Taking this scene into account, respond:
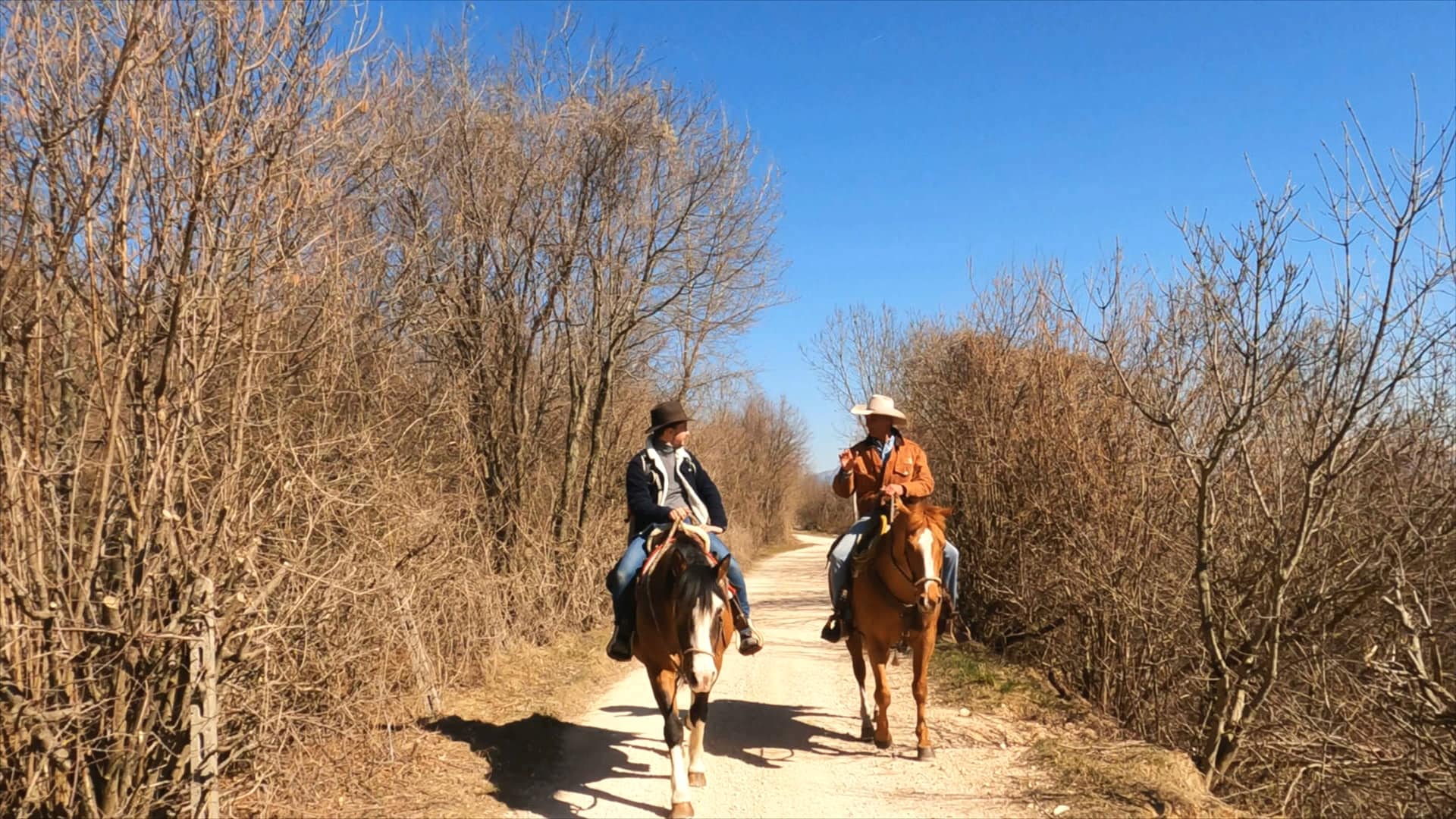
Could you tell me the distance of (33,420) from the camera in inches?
172

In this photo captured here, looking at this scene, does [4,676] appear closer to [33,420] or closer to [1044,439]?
[33,420]

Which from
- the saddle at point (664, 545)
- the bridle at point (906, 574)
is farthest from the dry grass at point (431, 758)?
the bridle at point (906, 574)

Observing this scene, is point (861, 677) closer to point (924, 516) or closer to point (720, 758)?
point (720, 758)

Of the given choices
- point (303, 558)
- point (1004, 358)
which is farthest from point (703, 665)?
point (1004, 358)

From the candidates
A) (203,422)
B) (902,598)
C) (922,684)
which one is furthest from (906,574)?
(203,422)

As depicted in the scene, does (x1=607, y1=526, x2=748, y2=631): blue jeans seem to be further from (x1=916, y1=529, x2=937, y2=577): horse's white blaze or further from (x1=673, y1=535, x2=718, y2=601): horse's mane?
(x1=916, y1=529, x2=937, y2=577): horse's white blaze

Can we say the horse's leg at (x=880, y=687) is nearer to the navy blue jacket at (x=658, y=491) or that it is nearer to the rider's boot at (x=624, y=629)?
the navy blue jacket at (x=658, y=491)

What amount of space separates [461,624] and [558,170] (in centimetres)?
689

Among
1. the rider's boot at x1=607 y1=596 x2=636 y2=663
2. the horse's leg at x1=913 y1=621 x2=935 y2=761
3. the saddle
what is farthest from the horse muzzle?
the horse's leg at x1=913 y1=621 x2=935 y2=761

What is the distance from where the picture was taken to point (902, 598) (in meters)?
7.10

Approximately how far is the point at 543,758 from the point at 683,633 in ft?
8.48

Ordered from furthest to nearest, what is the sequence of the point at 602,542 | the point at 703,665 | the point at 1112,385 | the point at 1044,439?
the point at 602,542, the point at 1044,439, the point at 1112,385, the point at 703,665

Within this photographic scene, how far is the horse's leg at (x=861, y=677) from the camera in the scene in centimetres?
784

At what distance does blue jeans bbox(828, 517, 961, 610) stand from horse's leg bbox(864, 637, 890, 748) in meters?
0.70
